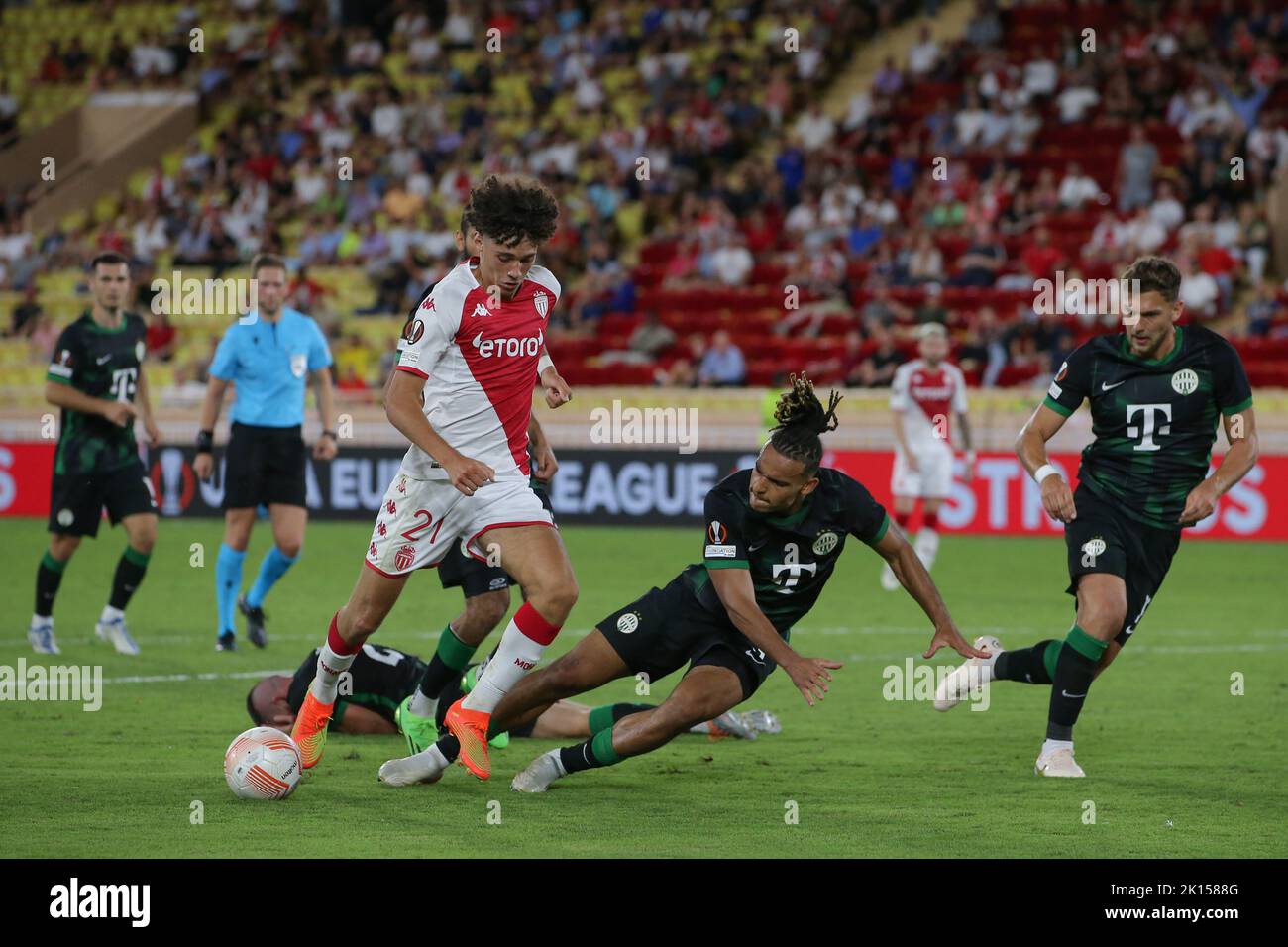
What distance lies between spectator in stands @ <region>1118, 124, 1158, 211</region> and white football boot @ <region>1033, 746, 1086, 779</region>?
680 inches

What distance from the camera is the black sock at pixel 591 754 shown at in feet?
23.3

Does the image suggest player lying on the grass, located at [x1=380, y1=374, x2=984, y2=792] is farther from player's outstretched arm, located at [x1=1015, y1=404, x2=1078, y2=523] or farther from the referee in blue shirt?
the referee in blue shirt

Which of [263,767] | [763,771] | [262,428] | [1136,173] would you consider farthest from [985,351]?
[263,767]

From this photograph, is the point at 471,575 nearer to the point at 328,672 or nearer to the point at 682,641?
the point at 328,672

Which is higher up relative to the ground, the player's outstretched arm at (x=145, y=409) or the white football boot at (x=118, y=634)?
the player's outstretched arm at (x=145, y=409)

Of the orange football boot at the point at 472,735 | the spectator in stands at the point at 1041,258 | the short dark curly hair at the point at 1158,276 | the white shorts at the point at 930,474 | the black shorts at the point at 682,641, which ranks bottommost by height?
the orange football boot at the point at 472,735

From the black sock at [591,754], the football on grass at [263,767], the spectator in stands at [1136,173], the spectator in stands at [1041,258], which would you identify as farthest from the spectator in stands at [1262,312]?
the football on grass at [263,767]

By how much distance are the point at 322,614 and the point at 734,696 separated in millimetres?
6772

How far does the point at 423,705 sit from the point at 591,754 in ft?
2.99

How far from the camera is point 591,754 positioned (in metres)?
7.13

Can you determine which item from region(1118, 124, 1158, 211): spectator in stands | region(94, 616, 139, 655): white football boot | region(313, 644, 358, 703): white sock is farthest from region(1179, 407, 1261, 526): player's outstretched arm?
region(1118, 124, 1158, 211): spectator in stands

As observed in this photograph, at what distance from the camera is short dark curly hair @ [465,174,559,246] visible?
708 centimetres

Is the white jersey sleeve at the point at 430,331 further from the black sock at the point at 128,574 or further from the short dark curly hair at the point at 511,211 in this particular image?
the black sock at the point at 128,574

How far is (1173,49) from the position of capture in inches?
1001
